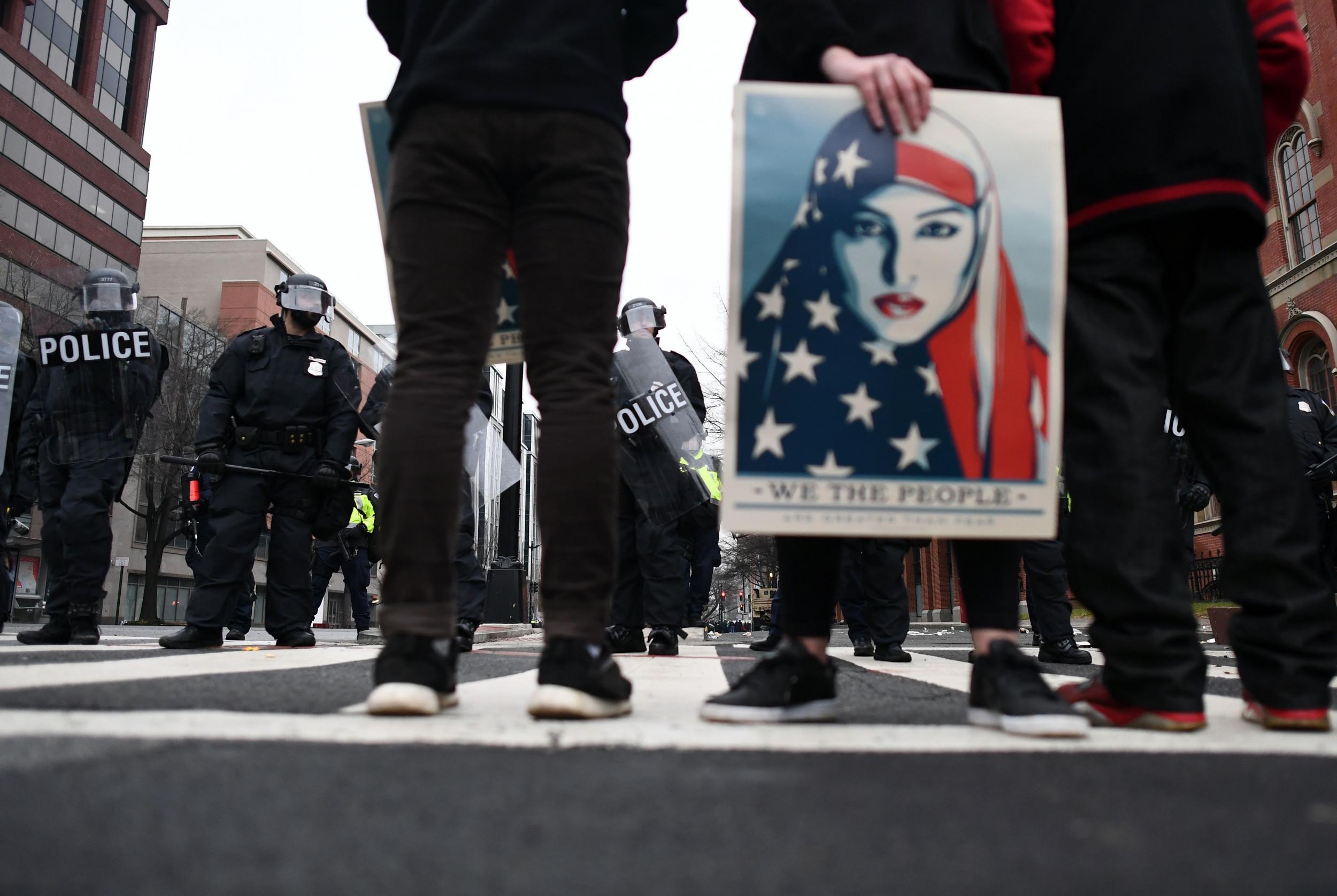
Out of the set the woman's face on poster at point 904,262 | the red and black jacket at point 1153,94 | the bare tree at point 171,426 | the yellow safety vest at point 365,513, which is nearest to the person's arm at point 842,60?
the woman's face on poster at point 904,262

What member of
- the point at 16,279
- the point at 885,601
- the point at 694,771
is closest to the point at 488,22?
the point at 694,771

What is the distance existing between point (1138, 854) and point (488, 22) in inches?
76.1

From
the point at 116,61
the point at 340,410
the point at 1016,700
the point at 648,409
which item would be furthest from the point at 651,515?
the point at 116,61

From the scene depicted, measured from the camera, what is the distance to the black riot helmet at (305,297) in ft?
20.2

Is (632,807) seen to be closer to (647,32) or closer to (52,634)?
(647,32)

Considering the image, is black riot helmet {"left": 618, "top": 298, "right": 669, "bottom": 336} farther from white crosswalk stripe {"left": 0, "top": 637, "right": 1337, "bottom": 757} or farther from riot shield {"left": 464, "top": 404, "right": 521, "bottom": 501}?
white crosswalk stripe {"left": 0, "top": 637, "right": 1337, "bottom": 757}

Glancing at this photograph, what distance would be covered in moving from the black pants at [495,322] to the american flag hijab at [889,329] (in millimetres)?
383

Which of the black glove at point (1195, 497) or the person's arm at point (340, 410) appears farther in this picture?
the black glove at point (1195, 497)

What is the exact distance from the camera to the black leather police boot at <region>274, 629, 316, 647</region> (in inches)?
226

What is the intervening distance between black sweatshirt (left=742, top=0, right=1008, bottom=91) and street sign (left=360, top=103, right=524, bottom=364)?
2.85 feet

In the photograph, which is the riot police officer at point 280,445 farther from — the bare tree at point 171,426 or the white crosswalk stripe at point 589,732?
the bare tree at point 171,426

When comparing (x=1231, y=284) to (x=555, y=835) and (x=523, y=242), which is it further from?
(x=555, y=835)

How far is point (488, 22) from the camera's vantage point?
2.15 meters

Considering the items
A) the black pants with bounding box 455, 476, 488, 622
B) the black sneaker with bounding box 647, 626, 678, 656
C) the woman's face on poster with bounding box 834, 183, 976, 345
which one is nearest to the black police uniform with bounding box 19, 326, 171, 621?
the black pants with bounding box 455, 476, 488, 622
